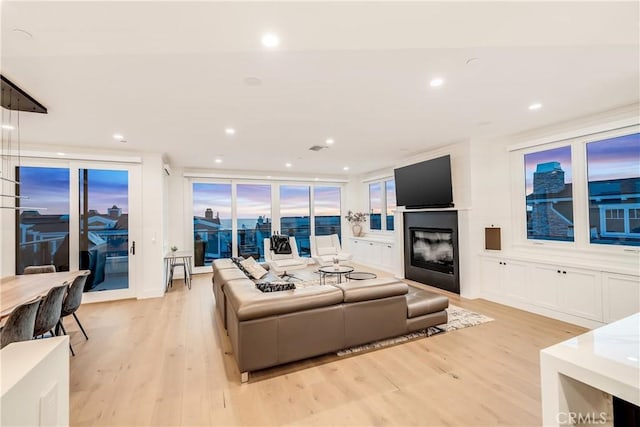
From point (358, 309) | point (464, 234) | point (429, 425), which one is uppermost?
point (464, 234)

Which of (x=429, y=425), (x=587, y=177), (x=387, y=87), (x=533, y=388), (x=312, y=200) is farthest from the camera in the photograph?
(x=312, y=200)

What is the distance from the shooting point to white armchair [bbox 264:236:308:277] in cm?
591

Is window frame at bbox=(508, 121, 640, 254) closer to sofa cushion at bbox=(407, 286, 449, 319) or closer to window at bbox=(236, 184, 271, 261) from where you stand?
sofa cushion at bbox=(407, 286, 449, 319)

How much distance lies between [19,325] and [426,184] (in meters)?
5.58

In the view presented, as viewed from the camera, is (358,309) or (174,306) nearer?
(358,309)

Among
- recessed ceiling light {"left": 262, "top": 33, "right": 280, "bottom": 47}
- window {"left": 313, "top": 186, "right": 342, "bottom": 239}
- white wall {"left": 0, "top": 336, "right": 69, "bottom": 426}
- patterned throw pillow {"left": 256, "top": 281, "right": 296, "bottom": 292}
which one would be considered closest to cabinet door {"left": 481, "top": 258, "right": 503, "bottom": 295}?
patterned throw pillow {"left": 256, "top": 281, "right": 296, "bottom": 292}

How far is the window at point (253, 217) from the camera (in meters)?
7.57

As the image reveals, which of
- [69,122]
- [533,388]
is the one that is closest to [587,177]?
[533,388]

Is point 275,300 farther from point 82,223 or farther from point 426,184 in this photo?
point 82,223

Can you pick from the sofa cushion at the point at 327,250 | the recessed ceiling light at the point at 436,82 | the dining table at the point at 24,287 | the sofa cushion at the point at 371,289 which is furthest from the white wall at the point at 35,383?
the sofa cushion at the point at 327,250

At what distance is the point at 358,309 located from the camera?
111 inches

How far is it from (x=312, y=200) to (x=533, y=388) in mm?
6800

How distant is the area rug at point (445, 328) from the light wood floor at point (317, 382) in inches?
4.1

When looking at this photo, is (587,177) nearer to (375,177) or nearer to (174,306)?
(375,177)
